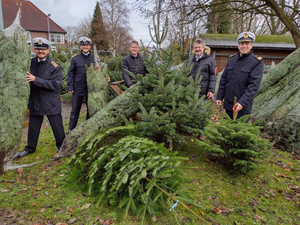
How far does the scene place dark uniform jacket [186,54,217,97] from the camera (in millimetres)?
4237

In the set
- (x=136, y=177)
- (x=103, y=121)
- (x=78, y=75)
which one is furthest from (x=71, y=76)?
(x=136, y=177)

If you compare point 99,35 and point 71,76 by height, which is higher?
point 99,35

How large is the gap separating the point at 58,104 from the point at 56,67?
66 centimetres

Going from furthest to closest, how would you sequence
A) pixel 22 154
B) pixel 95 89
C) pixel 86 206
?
pixel 95 89
pixel 22 154
pixel 86 206

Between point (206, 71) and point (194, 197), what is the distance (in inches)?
98.6

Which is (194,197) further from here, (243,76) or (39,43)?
(39,43)

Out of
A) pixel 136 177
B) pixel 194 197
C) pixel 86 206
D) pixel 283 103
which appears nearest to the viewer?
pixel 136 177

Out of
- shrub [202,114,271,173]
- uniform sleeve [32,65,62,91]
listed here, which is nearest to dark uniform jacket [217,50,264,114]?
shrub [202,114,271,173]

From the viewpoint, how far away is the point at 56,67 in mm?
3824

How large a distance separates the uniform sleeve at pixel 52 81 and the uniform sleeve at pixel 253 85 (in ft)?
9.98

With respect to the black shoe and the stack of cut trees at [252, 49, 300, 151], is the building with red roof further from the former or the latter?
the stack of cut trees at [252, 49, 300, 151]

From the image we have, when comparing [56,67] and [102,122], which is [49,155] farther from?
[56,67]

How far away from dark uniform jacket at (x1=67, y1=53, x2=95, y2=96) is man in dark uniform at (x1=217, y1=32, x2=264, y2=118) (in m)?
2.93

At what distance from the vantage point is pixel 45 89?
12.3 feet
